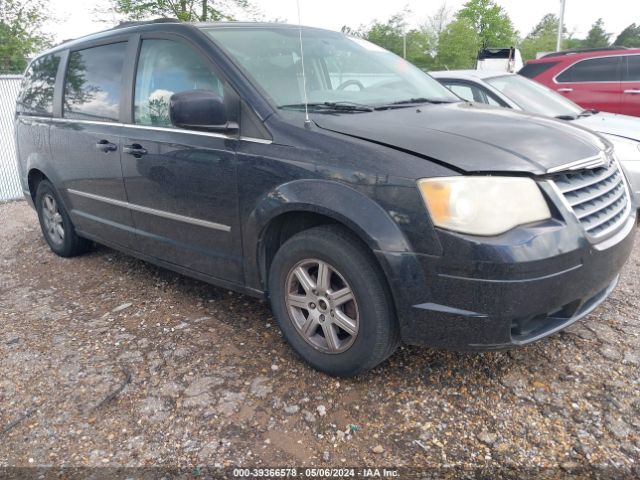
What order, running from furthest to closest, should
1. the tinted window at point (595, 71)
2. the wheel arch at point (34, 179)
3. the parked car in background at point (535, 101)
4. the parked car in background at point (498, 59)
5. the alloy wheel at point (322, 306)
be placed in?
the parked car in background at point (498, 59) → the tinted window at point (595, 71) → the parked car in background at point (535, 101) → the wheel arch at point (34, 179) → the alloy wheel at point (322, 306)

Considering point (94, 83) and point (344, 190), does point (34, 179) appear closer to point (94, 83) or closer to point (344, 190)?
point (94, 83)

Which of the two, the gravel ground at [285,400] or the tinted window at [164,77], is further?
the tinted window at [164,77]

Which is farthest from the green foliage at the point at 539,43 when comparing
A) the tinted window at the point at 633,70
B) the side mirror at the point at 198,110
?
the side mirror at the point at 198,110

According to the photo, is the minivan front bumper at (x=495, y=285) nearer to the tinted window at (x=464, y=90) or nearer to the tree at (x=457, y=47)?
the tinted window at (x=464, y=90)

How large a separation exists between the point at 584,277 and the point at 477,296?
54cm

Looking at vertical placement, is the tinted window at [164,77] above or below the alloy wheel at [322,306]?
above

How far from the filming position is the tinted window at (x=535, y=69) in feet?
29.1

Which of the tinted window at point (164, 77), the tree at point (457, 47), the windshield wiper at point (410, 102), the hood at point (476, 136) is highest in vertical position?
the tree at point (457, 47)

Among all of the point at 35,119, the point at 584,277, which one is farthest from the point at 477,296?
the point at 35,119

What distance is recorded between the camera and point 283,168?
8.57 feet

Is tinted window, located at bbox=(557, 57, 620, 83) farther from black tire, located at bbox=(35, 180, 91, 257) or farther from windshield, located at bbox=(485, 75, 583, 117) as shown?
black tire, located at bbox=(35, 180, 91, 257)

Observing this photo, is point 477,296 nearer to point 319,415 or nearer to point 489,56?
point 319,415

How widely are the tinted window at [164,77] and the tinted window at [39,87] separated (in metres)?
1.44

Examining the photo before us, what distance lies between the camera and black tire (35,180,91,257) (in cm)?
467
